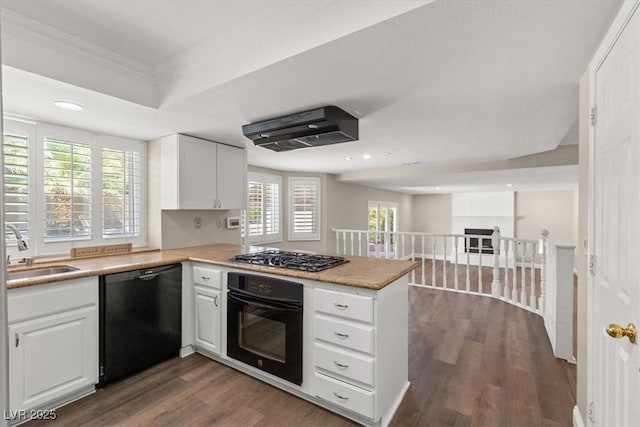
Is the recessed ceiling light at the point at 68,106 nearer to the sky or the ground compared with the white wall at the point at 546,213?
nearer to the sky

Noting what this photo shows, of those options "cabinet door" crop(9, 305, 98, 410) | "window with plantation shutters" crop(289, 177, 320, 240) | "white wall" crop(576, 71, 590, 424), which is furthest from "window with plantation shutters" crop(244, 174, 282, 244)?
"white wall" crop(576, 71, 590, 424)

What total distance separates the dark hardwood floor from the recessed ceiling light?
206 cm

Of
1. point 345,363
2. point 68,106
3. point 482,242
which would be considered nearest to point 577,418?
point 345,363

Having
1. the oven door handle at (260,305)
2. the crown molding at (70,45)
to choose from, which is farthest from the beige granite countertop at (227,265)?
the crown molding at (70,45)

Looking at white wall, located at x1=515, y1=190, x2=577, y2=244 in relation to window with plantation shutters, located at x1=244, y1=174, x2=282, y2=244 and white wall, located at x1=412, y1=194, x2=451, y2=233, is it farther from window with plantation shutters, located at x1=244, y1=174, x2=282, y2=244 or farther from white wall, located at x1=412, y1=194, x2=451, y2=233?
window with plantation shutters, located at x1=244, y1=174, x2=282, y2=244

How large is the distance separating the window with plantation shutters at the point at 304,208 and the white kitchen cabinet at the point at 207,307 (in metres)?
2.97

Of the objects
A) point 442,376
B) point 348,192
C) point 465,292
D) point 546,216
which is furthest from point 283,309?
point 546,216

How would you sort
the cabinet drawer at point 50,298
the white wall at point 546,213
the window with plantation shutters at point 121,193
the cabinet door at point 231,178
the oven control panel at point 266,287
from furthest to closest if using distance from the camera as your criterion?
the white wall at point 546,213, the cabinet door at point 231,178, the window with plantation shutters at point 121,193, the oven control panel at point 266,287, the cabinet drawer at point 50,298

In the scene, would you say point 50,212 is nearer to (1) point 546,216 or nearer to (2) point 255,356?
(2) point 255,356

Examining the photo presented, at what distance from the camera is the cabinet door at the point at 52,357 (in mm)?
1781

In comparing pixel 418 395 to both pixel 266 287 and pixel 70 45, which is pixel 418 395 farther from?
pixel 70 45

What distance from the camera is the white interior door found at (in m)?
1.05

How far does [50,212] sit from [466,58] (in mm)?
3300

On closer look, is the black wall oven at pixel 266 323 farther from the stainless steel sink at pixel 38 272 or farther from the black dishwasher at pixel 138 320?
the stainless steel sink at pixel 38 272
